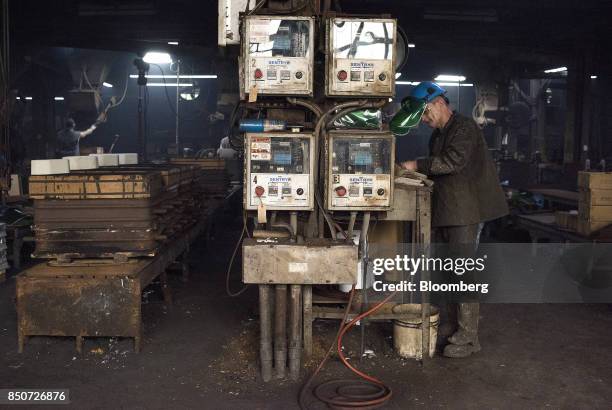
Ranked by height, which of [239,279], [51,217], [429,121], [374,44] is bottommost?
[239,279]

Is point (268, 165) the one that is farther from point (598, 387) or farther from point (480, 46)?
point (480, 46)

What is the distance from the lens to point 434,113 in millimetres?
4438

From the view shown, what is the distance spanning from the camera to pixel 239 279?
6926 millimetres

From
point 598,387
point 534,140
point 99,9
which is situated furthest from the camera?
point 534,140

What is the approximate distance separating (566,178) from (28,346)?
9943 mm

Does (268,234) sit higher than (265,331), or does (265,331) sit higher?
(268,234)

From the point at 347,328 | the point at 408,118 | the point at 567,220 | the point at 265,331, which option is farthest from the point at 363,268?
the point at 567,220

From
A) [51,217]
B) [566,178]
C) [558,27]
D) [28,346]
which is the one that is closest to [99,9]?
[51,217]

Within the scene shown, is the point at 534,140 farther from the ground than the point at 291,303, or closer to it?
farther from the ground

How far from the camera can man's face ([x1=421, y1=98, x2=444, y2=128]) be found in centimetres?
441

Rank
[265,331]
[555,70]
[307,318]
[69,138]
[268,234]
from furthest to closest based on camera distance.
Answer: [555,70], [69,138], [307,318], [268,234], [265,331]

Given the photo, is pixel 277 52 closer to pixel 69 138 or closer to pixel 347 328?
pixel 347 328

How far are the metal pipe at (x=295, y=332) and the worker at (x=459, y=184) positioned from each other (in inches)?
42.4

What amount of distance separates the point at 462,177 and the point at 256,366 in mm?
1888
